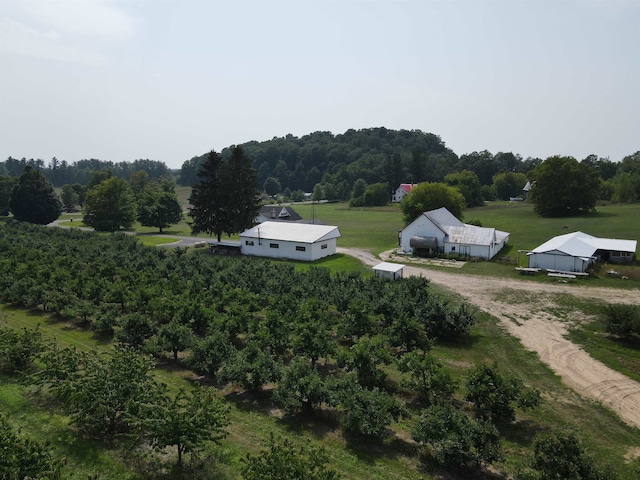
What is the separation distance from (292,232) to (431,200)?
22.6 m

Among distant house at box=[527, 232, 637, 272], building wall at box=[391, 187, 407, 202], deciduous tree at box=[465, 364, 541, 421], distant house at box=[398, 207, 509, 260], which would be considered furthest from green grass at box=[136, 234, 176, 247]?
building wall at box=[391, 187, 407, 202]

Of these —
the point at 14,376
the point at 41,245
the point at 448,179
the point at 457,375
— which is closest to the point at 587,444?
the point at 457,375

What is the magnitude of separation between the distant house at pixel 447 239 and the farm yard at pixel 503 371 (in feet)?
21.2

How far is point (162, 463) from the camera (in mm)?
12047

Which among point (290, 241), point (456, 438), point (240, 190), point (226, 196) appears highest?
point (240, 190)

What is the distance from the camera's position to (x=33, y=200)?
242ft

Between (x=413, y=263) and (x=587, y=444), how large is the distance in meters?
29.7

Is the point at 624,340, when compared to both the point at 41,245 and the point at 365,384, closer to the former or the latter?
the point at 365,384

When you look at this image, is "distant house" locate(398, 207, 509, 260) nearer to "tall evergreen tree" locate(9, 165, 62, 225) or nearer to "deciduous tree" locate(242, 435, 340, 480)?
"deciduous tree" locate(242, 435, 340, 480)

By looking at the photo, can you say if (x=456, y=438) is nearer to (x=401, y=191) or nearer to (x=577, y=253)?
(x=577, y=253)

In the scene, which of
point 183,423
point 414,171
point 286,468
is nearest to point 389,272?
point 183,423

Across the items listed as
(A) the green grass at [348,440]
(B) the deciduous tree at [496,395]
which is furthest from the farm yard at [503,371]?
(B) the deciduous tree at [496,395]

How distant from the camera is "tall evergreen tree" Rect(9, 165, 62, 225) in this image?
73.6m

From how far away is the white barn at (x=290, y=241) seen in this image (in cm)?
4656
